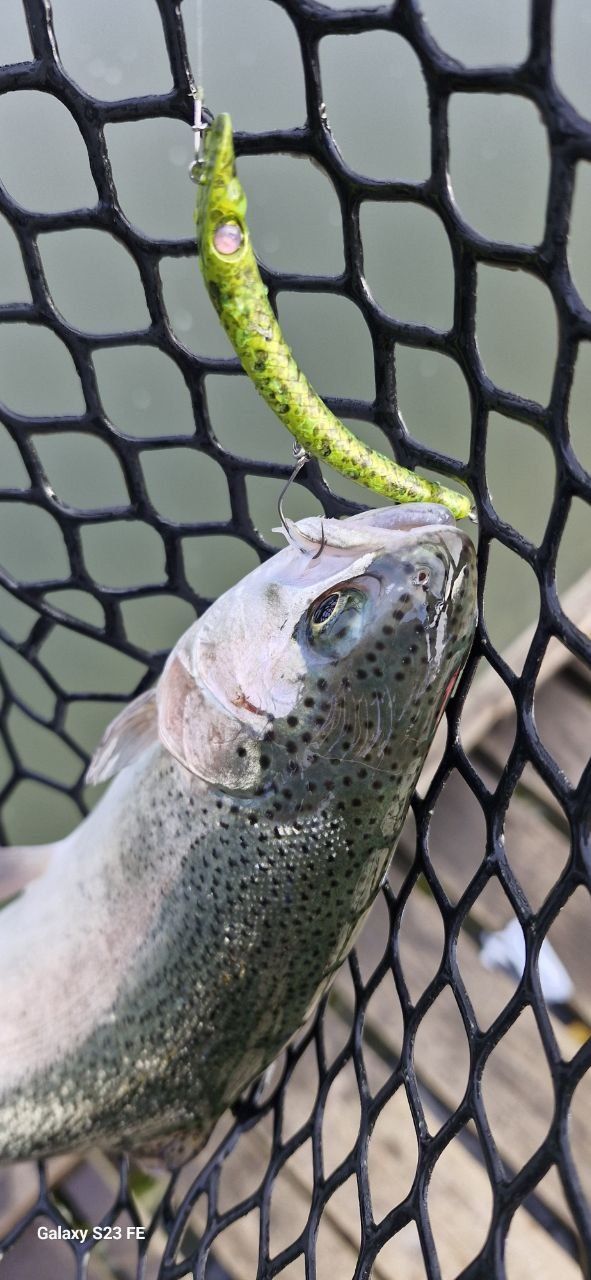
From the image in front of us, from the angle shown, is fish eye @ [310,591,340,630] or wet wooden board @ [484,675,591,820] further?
wet wooden board @ [484,675,591,820]

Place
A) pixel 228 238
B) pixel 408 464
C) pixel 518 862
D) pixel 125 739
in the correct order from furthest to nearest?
pixel 518 862
pixel 125 739
pixel 408 464
pixel 228 238

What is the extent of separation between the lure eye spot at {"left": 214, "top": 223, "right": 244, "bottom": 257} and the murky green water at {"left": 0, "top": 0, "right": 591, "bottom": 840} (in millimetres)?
1940

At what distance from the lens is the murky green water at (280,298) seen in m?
2.83

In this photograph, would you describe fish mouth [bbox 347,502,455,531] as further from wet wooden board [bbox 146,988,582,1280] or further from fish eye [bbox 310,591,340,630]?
wet wooden board [bbox 146,988,582,1280]

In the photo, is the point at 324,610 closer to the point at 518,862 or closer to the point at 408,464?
the point at 408,464

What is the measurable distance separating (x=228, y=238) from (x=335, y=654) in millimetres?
545

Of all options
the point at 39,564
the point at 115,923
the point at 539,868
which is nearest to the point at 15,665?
the point at 39,564

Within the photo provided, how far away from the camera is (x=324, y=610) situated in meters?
1.19

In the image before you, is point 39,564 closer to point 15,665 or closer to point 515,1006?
point 15,665

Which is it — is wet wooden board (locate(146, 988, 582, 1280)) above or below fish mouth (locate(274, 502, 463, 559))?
below

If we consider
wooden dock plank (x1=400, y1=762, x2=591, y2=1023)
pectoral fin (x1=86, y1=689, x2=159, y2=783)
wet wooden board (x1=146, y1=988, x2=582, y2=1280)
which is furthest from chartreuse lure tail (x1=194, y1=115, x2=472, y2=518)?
wet wooden board (x1=146, y1=988, x2=582, y2=1280)

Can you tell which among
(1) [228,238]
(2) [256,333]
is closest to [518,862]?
(2) [256,333]

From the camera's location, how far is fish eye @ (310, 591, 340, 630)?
1.18 meters

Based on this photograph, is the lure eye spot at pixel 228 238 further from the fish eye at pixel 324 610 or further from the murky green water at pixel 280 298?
the murky green water at pixel 280 298
